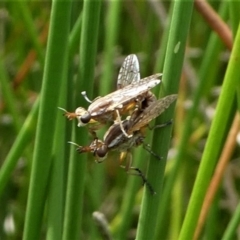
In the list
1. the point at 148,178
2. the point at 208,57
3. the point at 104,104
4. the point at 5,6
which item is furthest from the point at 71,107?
the point at 5,6

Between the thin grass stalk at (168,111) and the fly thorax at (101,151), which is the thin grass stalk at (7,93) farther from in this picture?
the thin grass stalk at (168,111)

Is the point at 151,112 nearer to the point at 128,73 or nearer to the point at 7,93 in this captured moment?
the point at 128,73

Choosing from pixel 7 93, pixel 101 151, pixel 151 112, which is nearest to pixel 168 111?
pixel 151 112

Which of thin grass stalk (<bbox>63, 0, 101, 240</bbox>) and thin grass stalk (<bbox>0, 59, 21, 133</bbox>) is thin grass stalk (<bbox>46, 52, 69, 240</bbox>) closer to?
thin grass stalk (<bbox>63, 0, 101, 240</bbox>)

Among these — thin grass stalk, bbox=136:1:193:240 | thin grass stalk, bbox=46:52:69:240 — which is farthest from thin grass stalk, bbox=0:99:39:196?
thin grass stalk, bbox=136:1:193:240

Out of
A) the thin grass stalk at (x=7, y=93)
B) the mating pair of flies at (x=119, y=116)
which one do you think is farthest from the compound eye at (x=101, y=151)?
the thin grass stalk at (x=7, y=93)

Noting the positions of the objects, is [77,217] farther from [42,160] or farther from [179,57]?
[179,57]
